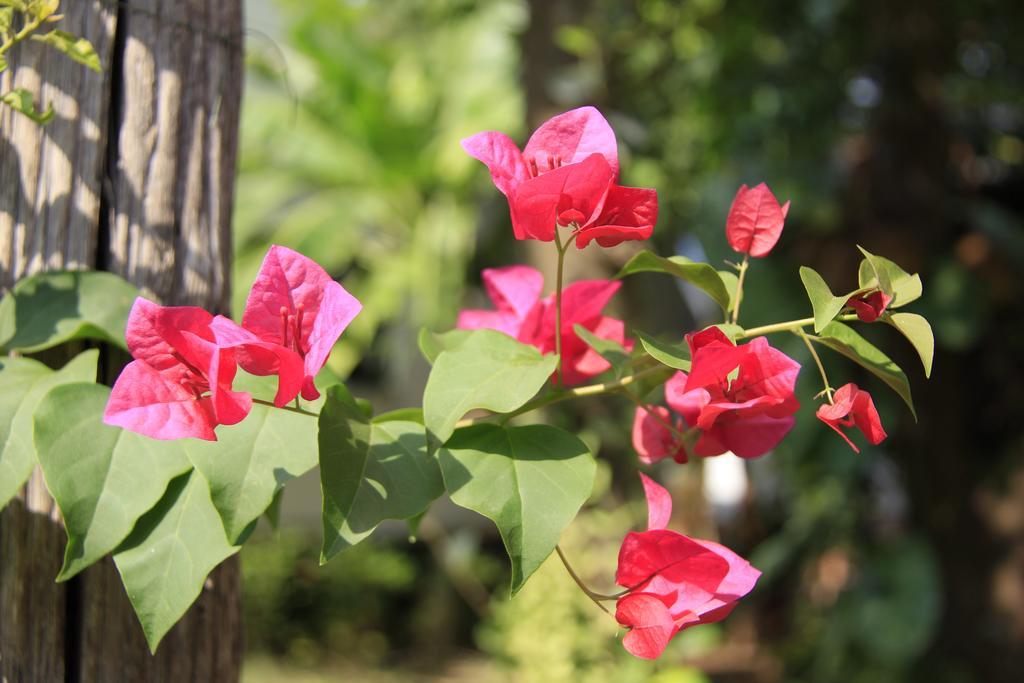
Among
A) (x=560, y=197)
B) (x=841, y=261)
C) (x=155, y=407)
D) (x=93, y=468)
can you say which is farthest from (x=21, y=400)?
(x=841, y=261)

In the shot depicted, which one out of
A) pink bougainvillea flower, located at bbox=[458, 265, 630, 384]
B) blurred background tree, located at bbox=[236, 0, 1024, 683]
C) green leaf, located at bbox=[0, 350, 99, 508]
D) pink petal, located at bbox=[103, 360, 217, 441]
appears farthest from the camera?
blurred background tree, located at bbox=[236, 0, 1024, 683]

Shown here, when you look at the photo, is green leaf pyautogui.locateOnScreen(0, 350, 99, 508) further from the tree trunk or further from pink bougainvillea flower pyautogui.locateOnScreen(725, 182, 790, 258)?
pink bougainvillea flower pyautogui.locateOnScreen(725, 182, 790, 258)

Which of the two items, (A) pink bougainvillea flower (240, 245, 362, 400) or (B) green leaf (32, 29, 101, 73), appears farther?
(B) green leaf (32, 29, 101, 73)

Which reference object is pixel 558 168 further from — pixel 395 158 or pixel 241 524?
pixel 395 158

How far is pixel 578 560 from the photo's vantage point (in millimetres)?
3254

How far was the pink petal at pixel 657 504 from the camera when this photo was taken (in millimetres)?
599

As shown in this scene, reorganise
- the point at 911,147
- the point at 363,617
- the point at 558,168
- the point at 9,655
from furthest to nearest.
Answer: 1. the point at 363,617
2. the point at 911,147
3. the point at 9,655
4. the point at 558,168

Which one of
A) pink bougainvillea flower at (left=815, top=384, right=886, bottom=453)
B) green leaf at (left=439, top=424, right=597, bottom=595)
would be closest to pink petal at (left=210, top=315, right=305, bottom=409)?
green leaf at (left=439, top=424, right=597, bottom=595)

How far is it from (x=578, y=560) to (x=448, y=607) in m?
3.24

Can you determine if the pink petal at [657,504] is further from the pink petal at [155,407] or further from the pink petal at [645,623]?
the pink petal at [155,407]

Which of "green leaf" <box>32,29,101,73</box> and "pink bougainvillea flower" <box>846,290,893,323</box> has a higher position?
"green leaf" <box>32,29,101,73</box>

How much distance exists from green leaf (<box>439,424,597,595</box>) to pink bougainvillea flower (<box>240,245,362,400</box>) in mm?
103

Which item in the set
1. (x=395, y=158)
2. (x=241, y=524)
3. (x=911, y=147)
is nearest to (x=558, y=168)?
(x=241, y=524)

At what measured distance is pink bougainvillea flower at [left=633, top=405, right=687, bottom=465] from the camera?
2.19ft
